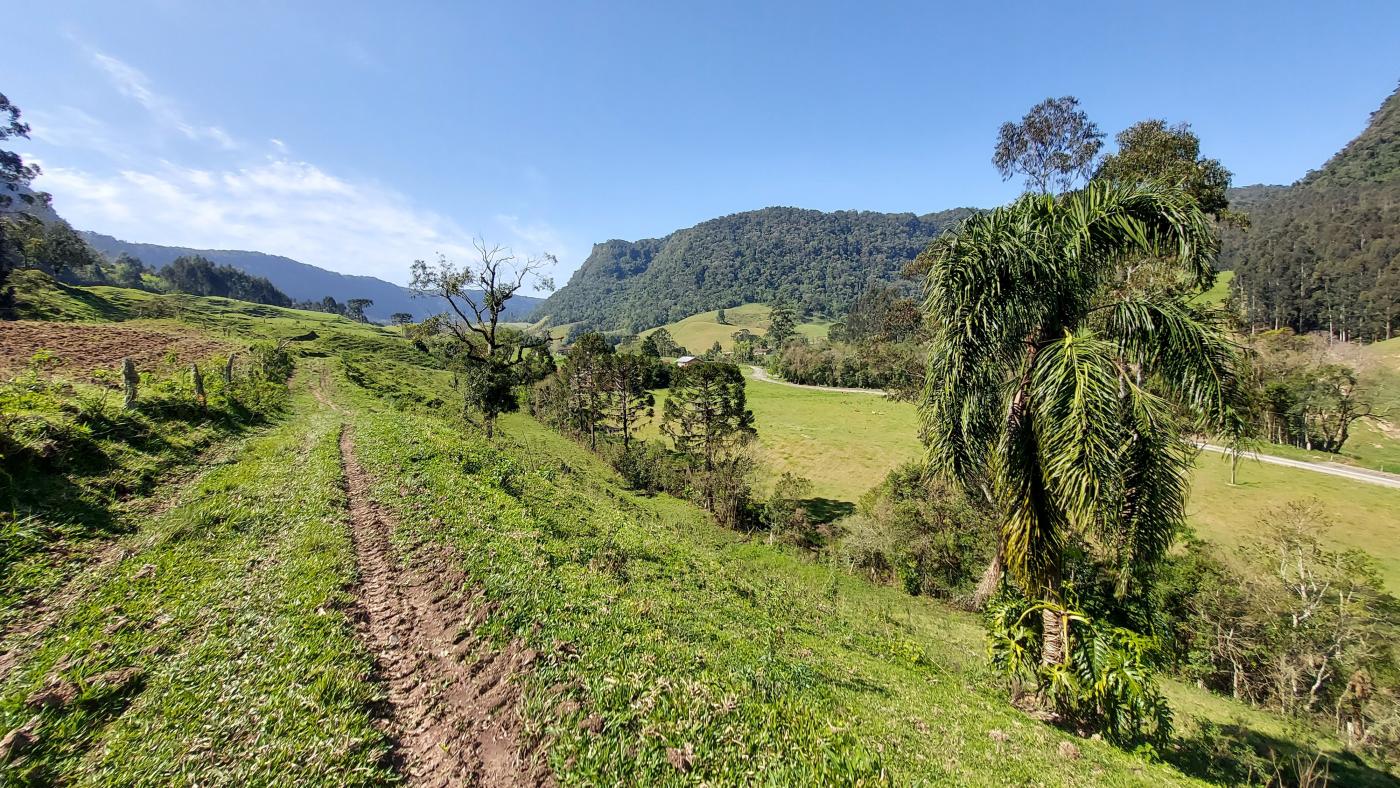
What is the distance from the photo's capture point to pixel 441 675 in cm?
643

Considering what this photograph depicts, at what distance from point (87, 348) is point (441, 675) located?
3714cm

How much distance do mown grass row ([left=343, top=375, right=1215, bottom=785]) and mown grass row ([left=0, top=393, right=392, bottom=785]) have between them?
6.30 ft

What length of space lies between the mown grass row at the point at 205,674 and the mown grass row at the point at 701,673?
1.92m

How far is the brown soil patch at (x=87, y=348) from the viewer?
21.1 metres

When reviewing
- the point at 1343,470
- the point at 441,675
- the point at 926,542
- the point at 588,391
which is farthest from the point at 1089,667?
the point at 1343,470

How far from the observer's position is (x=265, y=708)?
17.9ft

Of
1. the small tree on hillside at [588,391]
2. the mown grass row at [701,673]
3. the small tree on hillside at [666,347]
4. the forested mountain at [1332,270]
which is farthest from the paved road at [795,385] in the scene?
the mown grass row at [701,673]

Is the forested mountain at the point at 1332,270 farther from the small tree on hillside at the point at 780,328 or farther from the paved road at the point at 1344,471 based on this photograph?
the small tree on hillside at the point at 780,328

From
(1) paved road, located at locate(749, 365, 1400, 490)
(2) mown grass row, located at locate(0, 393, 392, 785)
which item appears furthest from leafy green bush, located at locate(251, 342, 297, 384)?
(1) paved road, located at locate(749, 365, 1400, 490)

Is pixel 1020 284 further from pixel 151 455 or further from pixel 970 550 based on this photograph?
pixel 970 550

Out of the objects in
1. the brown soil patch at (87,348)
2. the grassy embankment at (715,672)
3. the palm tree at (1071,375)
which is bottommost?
the grassy embankment at (715,672)

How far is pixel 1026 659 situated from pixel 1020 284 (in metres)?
→ 5.35

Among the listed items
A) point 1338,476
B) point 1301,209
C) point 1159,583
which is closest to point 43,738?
point 1159,583

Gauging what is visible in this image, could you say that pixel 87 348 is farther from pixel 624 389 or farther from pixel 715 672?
pixel 715 672
